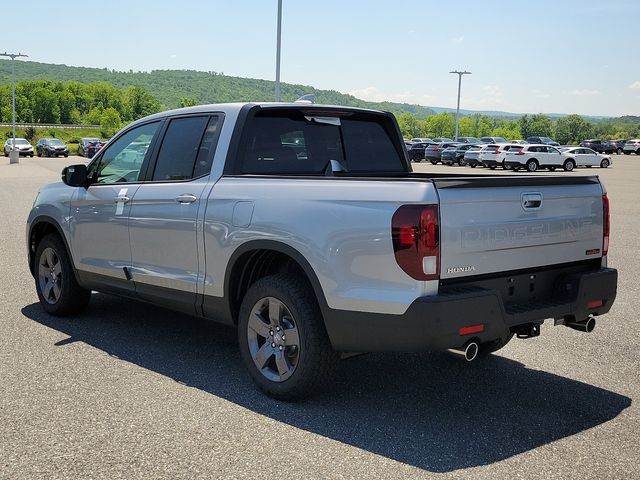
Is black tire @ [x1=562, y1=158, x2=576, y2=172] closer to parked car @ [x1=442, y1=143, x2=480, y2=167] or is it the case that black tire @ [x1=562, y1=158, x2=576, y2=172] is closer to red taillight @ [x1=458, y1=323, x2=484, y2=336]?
parked car @ [x1=442, y1=143, x2=480, y2=167]

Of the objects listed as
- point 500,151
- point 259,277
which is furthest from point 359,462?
point 500,151

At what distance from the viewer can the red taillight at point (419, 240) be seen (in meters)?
3.88

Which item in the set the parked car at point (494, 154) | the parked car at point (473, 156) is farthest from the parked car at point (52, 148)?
the parked car at point (494, 154)

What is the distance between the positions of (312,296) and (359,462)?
44.3 inches

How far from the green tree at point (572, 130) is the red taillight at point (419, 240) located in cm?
16930

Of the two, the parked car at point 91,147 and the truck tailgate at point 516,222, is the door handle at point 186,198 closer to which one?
the truck tailgate at point 516,222

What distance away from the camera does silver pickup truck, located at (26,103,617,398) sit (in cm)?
397

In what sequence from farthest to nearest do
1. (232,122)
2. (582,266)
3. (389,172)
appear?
(389,172) < (232,122) < (582,266)

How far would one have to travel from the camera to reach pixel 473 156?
48.3 metres

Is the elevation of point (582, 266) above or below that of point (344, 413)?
above

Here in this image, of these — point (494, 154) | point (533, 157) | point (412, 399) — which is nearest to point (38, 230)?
point (412, 399)

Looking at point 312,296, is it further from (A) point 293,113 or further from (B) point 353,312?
(A) point 293,113

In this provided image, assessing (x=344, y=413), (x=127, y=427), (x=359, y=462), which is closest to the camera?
(x=359, y=462)

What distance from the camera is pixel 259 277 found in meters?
5.02
